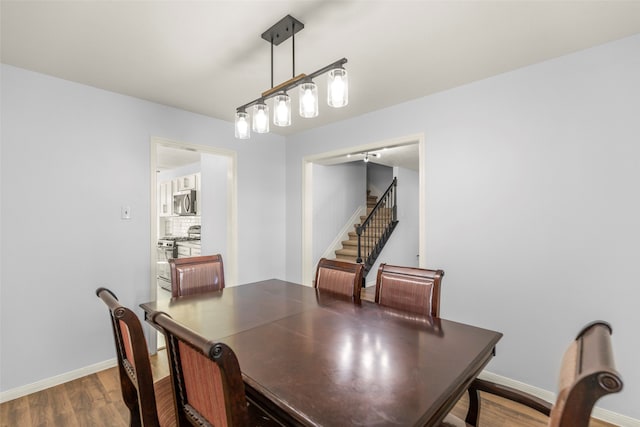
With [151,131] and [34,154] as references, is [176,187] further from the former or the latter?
[34,154]

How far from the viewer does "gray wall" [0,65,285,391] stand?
7.23ft

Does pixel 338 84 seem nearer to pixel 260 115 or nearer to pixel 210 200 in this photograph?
pixel 260 115

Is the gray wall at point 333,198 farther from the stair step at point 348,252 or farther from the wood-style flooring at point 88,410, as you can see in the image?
the wood-style flooring at point 88,410

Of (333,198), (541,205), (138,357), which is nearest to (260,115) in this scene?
(138,357)

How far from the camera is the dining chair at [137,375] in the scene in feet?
3.73

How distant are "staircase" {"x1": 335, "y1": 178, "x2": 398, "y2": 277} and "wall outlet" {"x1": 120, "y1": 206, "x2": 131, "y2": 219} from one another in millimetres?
3664

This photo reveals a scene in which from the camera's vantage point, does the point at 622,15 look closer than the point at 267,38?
Yes

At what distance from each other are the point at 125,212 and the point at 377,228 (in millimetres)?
4649

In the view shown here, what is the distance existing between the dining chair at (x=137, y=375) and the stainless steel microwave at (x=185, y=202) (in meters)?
4.79

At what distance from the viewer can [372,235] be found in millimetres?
6133

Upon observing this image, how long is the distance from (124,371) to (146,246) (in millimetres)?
A: 1641

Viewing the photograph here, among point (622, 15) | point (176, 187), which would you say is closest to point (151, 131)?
point (622, 15)

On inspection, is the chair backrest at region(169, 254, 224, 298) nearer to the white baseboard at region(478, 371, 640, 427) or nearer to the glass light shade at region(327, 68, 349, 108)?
the glass light shade at region(327, 68, 349, 108)

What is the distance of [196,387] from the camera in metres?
0.97
